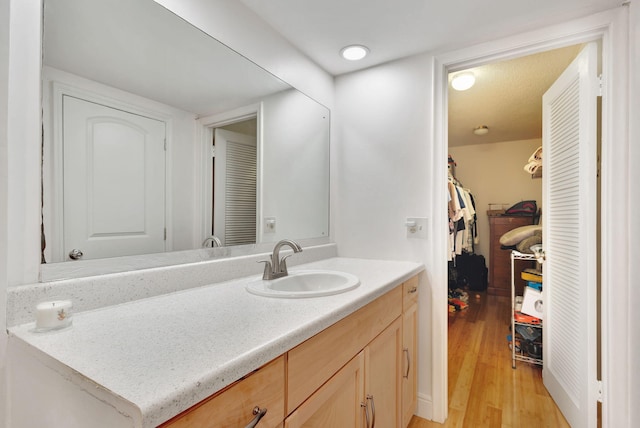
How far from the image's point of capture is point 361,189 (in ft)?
6.46

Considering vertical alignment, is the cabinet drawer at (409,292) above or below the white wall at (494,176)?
below

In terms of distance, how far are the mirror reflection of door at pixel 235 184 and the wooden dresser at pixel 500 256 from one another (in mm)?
3968

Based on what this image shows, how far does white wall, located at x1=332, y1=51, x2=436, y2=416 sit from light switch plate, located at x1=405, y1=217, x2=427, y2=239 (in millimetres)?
26

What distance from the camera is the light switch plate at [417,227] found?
1.74m

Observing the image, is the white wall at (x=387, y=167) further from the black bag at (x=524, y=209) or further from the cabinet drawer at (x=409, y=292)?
the black bag at (x=524, y=209)

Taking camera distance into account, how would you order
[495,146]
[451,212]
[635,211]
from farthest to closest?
[495,146] < [451,212] < [635,211]

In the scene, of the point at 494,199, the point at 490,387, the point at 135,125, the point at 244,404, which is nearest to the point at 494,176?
the point at 494,199

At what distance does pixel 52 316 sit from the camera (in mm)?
708

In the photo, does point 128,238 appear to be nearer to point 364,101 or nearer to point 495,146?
point 364,101

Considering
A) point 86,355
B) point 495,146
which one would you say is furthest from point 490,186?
point 86,355

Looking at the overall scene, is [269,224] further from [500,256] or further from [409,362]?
[500,256]

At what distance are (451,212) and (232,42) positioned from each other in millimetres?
2077

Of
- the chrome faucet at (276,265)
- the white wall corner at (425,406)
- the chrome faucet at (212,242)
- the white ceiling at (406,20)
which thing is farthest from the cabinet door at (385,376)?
the white ceiling at (406,20)

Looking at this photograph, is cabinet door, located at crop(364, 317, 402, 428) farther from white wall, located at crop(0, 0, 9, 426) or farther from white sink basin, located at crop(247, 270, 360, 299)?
white wall, located at crop(0, 0, 9, 426)
